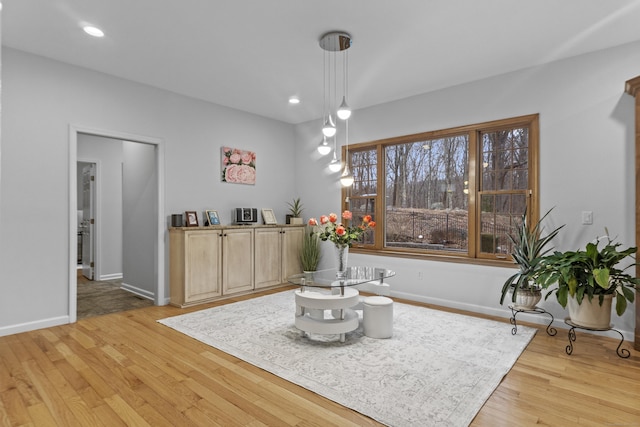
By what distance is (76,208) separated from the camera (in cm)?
405

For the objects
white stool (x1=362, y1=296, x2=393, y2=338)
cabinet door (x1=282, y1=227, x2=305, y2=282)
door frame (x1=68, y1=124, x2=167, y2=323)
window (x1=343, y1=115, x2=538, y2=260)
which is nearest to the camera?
white stool (x1=362, y1=296, x2=393, y2=338)

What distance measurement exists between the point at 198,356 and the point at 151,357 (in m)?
0.38

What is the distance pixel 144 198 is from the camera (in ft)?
17.0

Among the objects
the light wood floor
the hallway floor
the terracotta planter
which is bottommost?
the light wood floor

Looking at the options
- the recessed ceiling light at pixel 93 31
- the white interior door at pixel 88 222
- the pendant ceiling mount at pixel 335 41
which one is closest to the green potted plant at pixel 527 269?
the pendant ceiling mount at pixel 335 41

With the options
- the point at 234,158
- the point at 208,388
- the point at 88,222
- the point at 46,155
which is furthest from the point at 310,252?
the point at 88,222

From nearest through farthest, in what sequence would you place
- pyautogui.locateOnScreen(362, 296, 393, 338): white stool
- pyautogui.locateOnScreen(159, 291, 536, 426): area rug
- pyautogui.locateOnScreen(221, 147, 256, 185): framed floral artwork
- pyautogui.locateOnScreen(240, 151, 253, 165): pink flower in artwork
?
pyautogui.locateOnScreen(159, 291, 536, 426): area rug
pyautogui.locateOnScreen(362, 296, 393, 338): white stool
pyautogui.locateOnScreen(221, 147, 256, 185): framed floral artwork
pyautogui.locateOnScreen(240, 151, 253, 165): pink flower in artwork

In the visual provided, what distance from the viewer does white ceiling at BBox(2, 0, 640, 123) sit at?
305 centimetres

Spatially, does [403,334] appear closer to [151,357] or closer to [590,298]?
[590,298]

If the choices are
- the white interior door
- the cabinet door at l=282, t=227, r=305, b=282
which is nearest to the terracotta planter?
the cabinet door at l=282, t=227, r=305, b=282

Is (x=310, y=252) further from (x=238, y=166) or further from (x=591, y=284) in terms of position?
(x=591, y=284)

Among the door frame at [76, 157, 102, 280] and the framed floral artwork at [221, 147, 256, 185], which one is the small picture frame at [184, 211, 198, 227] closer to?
the framed floral artwork at [221, 147, 256, 185]

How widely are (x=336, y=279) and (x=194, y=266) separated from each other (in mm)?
1979

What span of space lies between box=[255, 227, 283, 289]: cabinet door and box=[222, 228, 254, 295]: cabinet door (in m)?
0.13
